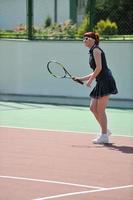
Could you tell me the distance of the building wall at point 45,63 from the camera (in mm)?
16859

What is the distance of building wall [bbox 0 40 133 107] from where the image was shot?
55.3ft

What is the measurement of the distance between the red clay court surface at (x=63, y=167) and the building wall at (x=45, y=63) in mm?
5360

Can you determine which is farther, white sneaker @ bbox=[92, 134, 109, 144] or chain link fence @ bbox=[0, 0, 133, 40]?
chain link fence @ bbox=[0, 0, 133, 40]

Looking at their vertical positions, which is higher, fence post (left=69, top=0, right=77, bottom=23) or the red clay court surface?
fence post (left=69, top=0, right=77, bottom=23)

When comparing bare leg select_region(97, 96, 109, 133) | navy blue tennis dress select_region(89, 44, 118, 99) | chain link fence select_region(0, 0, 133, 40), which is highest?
chain link fence select_region(0, 0, 133, 40)

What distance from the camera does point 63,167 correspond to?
8.50 meters

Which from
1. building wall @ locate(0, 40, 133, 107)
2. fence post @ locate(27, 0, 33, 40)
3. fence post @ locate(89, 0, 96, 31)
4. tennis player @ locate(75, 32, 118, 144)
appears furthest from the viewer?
fence post @ locate(27, 0, 33, 40)

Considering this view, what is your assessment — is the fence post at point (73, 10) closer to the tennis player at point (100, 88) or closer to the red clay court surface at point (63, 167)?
the red clay court surface at point (63, 167)

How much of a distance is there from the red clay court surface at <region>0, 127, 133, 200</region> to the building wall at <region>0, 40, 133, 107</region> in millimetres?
5360

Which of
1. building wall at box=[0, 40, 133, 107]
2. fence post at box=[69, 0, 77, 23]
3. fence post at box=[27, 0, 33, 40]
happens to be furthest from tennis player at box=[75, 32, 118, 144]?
fence post at box=[69, 0, 77, 23]

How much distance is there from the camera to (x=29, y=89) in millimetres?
18188

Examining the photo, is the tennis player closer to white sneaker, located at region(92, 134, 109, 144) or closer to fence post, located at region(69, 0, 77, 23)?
white sneaker, located at region(92, 134, 109, 144)

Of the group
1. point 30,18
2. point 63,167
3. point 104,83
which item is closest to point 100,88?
point 104,83

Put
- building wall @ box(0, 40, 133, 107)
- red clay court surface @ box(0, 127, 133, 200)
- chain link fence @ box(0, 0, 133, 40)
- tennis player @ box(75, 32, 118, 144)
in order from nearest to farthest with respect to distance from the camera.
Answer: red clay court surface @ box(0, 127, 133, 200)
tennis player @ box(75, 32, 118, 144)
building wall @ box(0, 40, 133, 107)
chain link fence @ box(0, 0, 133, 40)
